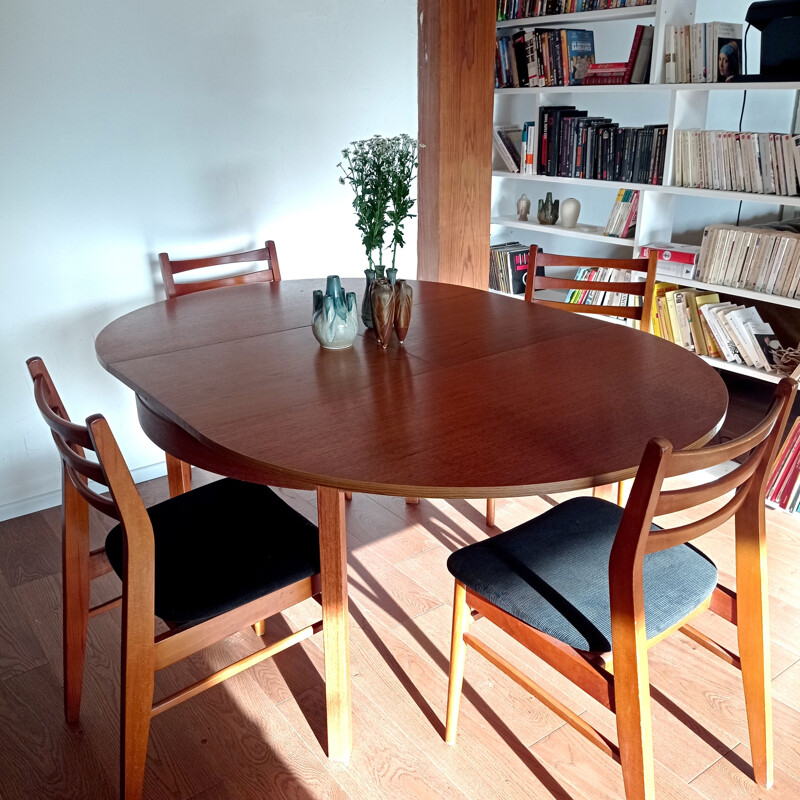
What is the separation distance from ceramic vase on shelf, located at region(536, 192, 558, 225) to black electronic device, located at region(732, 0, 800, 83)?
1094 mm

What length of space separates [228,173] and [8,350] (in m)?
1.00

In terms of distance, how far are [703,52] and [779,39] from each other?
1.03 feet

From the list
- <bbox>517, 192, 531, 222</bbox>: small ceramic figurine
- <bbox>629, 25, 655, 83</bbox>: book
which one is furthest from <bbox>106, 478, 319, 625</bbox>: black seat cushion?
<bbox>517, 192, 531, 222</bbox>: small ceramic figurine

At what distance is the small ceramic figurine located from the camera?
12.6 ft

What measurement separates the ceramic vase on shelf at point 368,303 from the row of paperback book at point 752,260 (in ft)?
5.32

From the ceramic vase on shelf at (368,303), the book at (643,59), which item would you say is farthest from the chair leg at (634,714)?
the book at (643,59)

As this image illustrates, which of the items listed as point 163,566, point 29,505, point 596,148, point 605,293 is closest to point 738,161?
point 596,148

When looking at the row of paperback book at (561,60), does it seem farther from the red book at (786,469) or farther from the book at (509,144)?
the red book at (786,469)

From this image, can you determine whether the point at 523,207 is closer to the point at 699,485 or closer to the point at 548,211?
the point at 548,211

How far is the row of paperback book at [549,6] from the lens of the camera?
10.3ft

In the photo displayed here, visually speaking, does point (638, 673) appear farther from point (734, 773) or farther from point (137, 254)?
point (137, 254)

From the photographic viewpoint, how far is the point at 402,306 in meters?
1.85

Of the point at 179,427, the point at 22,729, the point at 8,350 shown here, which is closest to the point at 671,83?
the point at 179,427

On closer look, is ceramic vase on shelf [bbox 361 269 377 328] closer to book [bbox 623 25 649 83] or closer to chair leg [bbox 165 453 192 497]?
chair leg [bbox 165 453 192 497]
